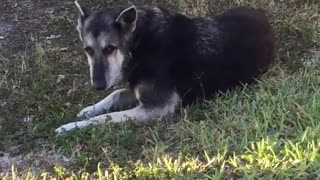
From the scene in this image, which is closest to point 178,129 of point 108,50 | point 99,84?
point 99,84

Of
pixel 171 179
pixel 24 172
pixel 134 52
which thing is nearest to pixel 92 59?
pixel 134 52

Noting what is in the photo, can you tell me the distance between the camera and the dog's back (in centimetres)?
513

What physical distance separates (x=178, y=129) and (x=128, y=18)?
38.9 inches

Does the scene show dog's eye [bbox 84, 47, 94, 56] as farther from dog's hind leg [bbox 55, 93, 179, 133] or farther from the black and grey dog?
dog's hind leg [bbox 55, 93, 179, 133]

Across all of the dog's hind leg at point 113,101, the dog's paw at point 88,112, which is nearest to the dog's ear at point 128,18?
the dog's hind leg at point 113,101

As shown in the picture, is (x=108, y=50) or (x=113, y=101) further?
(x=113, y=101)

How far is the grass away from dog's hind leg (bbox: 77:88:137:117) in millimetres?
141

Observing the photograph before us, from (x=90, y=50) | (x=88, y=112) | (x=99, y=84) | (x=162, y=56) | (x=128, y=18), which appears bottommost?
(x=88, y=112)

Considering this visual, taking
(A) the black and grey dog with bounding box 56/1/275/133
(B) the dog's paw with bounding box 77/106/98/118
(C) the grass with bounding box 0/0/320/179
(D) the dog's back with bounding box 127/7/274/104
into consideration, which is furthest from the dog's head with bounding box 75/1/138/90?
(C) the grass with bounding box 0/0/320/179

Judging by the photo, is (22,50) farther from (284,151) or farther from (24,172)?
(284,151)

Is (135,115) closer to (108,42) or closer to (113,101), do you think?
(113,101)

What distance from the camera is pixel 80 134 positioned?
468 centimetres

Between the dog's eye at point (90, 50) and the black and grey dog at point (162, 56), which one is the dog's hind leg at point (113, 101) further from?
the dog's eye at point (90, 50)

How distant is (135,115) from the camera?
4.97 metres
